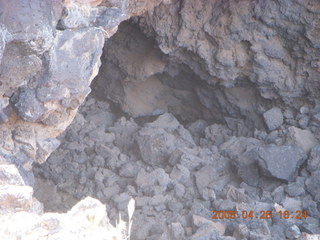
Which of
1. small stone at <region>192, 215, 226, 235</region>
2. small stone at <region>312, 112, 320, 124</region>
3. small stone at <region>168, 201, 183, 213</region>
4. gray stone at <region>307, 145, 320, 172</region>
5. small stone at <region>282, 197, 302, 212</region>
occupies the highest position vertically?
small stone at <region>312, 112, 320, 124</region>

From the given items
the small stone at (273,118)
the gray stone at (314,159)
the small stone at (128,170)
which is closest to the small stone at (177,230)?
the small stone at (128,170)

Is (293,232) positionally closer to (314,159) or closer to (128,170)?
(314,159)

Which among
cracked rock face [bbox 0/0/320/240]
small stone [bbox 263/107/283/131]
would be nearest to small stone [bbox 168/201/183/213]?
cracked rock face [bbox 0/0/320/240]

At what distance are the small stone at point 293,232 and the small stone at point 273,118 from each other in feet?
3.97

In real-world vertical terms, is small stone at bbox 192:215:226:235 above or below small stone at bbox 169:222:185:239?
above

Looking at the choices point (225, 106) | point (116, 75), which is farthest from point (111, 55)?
point (225, 106)

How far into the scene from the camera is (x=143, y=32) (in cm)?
438

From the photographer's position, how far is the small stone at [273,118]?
4523mm

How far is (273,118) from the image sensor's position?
179 inches

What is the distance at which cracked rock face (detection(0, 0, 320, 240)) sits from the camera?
2863mm

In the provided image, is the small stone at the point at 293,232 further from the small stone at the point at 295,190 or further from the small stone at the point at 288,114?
the small stone at the point at 288,114

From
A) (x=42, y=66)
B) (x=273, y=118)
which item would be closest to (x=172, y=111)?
(x=273, y=118)

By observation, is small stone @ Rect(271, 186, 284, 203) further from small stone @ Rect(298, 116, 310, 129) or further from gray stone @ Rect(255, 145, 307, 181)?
small stone @ Rect(298, 116, 310, 129)

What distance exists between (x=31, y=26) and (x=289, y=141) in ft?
7.32
